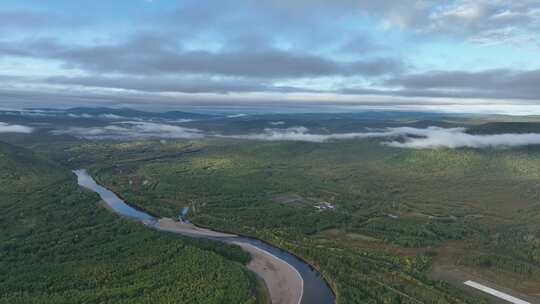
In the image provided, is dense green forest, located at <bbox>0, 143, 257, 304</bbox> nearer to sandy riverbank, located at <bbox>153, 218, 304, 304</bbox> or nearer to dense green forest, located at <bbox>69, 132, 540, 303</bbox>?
sandy riverbank, located at <bbox>153, 218, 304, 304</bbox>

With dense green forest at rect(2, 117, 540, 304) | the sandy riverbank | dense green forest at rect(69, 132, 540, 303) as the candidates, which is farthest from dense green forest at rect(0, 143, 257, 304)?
dense green forest at rect(69, 132, 540, 303)

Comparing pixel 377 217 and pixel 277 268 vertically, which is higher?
pixel 277 268

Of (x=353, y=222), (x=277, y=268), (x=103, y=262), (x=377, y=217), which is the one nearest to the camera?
(x=103, y=262)

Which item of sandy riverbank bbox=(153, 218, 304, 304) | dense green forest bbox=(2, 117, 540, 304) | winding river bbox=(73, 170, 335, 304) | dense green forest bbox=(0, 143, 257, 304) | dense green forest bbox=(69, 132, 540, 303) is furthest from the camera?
dense green forest bbox=(69, 132, 540, 303)

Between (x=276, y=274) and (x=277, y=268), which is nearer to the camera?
(x=276, y=274)

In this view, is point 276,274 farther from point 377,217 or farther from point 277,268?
point 377,217

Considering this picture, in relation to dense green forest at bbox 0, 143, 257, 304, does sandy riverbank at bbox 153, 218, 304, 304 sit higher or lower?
lower

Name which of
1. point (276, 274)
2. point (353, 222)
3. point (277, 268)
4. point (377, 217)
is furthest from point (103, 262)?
point (377, 217)
